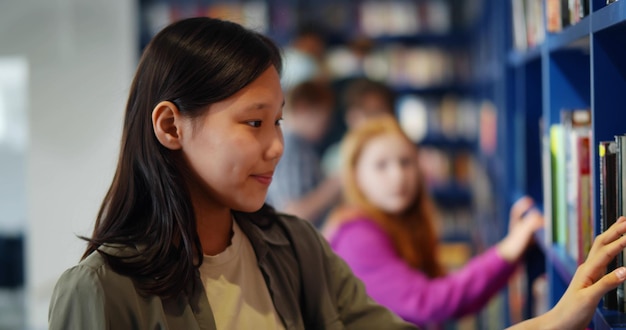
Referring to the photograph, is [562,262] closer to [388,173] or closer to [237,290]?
→ [237,290]

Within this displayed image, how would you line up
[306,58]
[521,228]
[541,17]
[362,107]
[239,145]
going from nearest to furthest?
[239,145], [541,17], [521,228], [362,107], [306,58]

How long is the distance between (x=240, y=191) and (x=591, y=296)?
0.60 meters

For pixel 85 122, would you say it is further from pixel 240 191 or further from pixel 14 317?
pixel 240 191

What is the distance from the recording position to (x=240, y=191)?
142 cm

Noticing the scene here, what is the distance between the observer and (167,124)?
4.69 feet

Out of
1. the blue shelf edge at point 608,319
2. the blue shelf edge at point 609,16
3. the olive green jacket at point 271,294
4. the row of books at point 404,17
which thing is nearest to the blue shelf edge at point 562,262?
the blue shelf edge at point 608,319

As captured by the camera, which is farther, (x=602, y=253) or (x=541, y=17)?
(x=541, y=17)

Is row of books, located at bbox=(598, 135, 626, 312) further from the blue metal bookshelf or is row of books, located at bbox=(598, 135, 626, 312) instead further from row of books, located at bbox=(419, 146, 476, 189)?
row of books, located at bbox=(419, 146, 476, 189)

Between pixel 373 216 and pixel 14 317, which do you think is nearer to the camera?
pixel 373 216

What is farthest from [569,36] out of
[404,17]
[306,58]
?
[404,17]

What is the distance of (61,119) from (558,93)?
457 centimetres

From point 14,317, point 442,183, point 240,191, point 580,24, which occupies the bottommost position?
point 14,317

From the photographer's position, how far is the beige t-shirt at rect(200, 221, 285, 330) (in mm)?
1454


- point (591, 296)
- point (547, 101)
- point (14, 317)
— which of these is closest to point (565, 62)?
point (547, 101)
